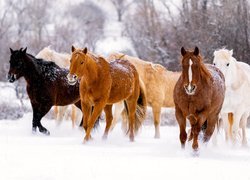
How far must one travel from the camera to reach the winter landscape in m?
5.36

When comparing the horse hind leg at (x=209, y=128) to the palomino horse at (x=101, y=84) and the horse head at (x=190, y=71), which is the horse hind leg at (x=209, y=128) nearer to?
the horse head at (x=190, y=71)

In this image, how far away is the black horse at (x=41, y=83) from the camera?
1000cm

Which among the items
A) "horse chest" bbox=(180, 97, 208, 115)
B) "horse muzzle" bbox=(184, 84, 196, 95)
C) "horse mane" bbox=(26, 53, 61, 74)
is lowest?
"horse chest" bbox=(180, 97, 208, 115)

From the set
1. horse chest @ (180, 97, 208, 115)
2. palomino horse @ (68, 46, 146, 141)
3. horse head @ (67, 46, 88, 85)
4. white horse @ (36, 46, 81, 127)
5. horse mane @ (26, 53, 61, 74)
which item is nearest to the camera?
horse chest @ (180, 97, 208, 115)

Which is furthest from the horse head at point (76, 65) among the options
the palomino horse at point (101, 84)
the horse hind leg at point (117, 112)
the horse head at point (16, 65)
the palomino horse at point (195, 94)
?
the horse hind leg at point (117, 112)

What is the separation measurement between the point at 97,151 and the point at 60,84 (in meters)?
3.92

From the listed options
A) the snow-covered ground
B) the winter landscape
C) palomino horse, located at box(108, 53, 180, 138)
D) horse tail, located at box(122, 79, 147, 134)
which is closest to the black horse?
the winter landscape

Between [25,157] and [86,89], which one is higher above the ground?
[86,89]

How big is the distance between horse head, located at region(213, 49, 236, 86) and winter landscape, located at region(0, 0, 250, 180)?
3.95ft

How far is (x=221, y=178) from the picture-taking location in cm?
497

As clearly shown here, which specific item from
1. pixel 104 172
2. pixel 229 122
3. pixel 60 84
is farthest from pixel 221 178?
pixel 60 84

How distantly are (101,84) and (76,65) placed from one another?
0.64 metres

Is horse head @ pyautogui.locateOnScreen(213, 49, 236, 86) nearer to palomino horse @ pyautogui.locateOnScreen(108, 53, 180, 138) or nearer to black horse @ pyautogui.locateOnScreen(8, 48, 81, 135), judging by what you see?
palomino horse @ pyautogui.locateOnScreen(108, 53, 180, 138)

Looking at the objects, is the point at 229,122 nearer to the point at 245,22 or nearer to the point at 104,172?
the point at 104,172
